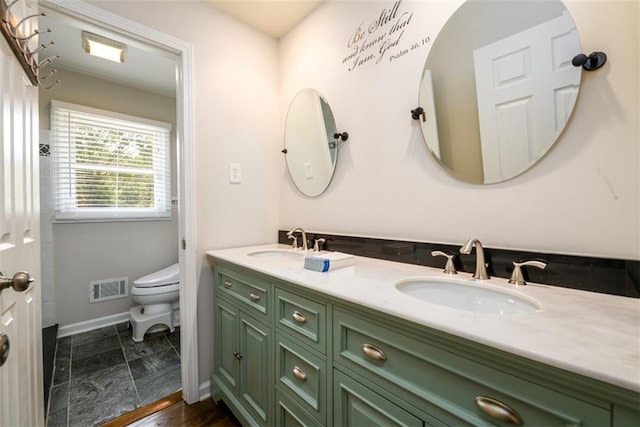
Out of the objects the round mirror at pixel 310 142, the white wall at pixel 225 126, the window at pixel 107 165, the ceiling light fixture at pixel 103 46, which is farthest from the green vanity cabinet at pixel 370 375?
the window at pixel 107 165

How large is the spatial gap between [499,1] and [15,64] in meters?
1.59

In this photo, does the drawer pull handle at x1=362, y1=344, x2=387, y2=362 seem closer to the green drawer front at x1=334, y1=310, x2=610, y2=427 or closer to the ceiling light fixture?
the green drawer front at x1=334, y1=310, x2=610, y2=427

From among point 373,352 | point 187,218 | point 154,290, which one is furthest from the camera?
point 154,290

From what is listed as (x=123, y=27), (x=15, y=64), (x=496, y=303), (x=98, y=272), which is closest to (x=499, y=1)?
(x=496, y=303)

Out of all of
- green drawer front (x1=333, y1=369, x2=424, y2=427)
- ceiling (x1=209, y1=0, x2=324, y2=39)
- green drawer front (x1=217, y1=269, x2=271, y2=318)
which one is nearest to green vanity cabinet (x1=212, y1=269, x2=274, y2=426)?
green drawer front (x1=217, y1=269, x2=271, y2=318)

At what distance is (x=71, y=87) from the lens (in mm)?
2258

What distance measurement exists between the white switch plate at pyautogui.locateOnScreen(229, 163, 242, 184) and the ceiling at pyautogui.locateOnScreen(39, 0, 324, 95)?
0.69 metres

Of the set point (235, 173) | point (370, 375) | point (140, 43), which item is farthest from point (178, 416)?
point (140, 43)

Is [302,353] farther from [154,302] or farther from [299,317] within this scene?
[154,302]

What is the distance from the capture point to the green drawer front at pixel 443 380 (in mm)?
435

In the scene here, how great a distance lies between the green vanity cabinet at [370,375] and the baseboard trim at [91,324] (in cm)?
180

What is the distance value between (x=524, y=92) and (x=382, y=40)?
0.71m

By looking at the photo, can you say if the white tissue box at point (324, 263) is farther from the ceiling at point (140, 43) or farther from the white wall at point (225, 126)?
the ceiling at point (140, 43)

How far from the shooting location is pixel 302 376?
3.05 feet
